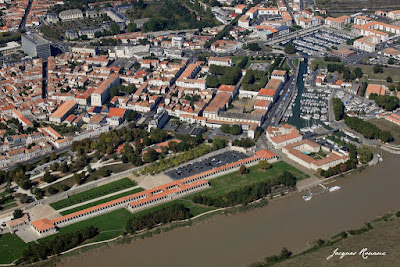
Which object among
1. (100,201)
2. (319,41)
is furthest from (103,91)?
(319,41)

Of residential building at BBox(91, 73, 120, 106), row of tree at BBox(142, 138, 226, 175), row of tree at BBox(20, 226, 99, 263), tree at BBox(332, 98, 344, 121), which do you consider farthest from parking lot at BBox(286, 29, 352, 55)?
row of tree at BBox(20, 226, 99, 263)

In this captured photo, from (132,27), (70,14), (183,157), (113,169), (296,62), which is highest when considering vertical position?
(70,14)

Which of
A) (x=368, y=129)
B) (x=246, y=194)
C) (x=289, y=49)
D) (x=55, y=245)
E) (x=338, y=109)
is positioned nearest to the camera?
(x=55, y=245)

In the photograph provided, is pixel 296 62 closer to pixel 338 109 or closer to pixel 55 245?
pixel 338 109

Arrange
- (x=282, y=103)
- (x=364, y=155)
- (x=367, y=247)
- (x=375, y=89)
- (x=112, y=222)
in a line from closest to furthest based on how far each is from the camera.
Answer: (x=367, y=247)
(x=112, y=222)
(x=364, y=155)
(x=282, y=103)
(x=375, y=89)

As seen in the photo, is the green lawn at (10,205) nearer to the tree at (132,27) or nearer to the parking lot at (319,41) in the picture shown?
the parking lot at (319,41)

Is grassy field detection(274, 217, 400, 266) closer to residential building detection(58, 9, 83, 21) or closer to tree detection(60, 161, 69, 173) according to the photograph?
tree detection(60, 161, 69, 173)

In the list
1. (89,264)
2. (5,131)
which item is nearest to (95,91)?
(5,131)
